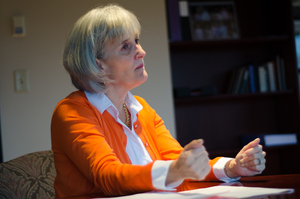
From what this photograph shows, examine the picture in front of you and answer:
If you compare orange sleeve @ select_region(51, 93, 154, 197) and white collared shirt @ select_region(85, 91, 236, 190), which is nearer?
orange sleeve @ select_region(51, 93, 154, 197)

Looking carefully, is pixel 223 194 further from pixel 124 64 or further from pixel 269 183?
pixel 124 64

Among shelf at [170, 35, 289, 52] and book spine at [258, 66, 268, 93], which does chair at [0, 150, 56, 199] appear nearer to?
shelf at [170, 35, 289, 52]

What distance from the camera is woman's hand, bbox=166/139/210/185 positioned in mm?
746

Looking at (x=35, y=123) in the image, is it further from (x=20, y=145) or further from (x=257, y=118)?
(x=257, y=118)

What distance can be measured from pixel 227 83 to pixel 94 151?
7.17 ft

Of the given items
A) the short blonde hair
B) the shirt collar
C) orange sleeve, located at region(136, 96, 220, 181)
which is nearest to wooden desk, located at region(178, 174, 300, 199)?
orange sleeve, located at region(136, 96, 220, 181)

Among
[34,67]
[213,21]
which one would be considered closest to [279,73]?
[213,21]

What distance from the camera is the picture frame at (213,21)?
278 cm

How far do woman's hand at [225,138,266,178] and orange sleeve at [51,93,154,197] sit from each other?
356mm

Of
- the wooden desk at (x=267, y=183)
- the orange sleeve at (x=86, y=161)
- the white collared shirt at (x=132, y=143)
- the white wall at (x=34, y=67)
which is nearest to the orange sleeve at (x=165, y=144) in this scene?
the white collared shirt at (x=132, y=143)

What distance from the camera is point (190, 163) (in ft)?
2.45

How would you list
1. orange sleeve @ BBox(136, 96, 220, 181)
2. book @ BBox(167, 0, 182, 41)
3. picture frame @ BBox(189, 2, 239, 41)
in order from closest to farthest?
orange sleeve @ BBox(136, 96, 220, 181)
book @ BBox(167, 0, 182, 41)
picture frame @ BBox(189, 2, 239, 41)

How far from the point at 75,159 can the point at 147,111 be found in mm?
496

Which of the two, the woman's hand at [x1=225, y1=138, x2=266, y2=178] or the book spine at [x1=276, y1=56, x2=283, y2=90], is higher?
the book spine at [x1=276, y1=56, x2=283, y2=90]
